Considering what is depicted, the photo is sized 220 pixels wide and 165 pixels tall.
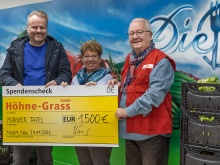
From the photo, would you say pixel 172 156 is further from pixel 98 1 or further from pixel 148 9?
pixel 98 1

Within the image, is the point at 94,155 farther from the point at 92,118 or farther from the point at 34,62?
the point at 34,62

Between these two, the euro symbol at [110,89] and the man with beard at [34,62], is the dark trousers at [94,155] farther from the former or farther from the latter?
the euro symbol at [110,89]

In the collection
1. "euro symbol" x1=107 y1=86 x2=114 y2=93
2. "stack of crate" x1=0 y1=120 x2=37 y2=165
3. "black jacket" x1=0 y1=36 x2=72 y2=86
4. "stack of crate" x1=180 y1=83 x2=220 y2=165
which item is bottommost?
"stack of crate" x1=0 y1=120 x2=37 y2=165

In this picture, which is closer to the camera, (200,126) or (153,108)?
(200,126)

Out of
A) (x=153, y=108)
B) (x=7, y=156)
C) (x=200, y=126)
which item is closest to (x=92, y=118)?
(x=153, y=108)

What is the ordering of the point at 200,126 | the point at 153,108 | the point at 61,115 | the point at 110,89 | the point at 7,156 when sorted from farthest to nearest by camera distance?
the point at 7,156 → the point at 61,115 → the point at 110,89 → the point at 153,108 → the point at 200,126

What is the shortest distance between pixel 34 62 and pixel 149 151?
1308 millimetres

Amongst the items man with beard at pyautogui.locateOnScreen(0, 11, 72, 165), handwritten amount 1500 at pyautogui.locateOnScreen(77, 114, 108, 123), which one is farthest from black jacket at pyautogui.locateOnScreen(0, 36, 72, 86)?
handwritten amount 1500 at pyautogui.locateOnScreen(77, 114, 108, 123)

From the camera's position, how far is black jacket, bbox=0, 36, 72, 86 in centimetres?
310

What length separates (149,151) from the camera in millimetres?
2832

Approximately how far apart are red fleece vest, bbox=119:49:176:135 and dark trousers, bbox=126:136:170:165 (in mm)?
102

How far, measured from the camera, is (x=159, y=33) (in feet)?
11.9

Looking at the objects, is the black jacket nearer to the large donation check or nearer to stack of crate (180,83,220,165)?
the large donation check

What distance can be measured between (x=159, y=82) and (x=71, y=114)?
94 centimetres
